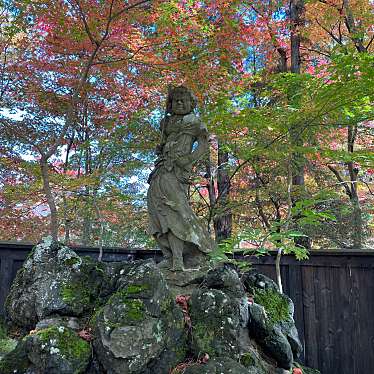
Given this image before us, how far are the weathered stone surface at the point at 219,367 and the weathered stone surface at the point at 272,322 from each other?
27.9 inches

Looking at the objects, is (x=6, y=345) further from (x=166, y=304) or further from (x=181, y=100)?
(x=181, y=100)

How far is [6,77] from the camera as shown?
8.03m

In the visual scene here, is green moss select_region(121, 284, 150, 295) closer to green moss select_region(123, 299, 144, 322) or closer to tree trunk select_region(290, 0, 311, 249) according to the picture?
green moss select_region(123, 299, 144, 322)

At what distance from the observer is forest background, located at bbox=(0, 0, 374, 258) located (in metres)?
4.77

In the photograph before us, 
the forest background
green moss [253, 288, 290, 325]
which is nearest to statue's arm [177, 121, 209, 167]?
the forest background

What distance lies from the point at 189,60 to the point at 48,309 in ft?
12.7

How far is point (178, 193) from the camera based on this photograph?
408 centimetres

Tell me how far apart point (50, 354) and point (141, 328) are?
1.96ft

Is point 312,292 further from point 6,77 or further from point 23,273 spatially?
point 6,77

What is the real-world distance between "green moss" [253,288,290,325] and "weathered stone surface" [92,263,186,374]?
3.19 feet

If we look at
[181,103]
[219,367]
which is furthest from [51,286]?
[181,103]

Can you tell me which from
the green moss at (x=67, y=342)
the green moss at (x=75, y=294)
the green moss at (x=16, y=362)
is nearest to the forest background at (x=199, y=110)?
the green moss at (x=75, y=294)

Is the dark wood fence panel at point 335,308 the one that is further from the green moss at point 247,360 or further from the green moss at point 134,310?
the green moss at point 134,310

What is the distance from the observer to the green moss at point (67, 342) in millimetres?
2400
